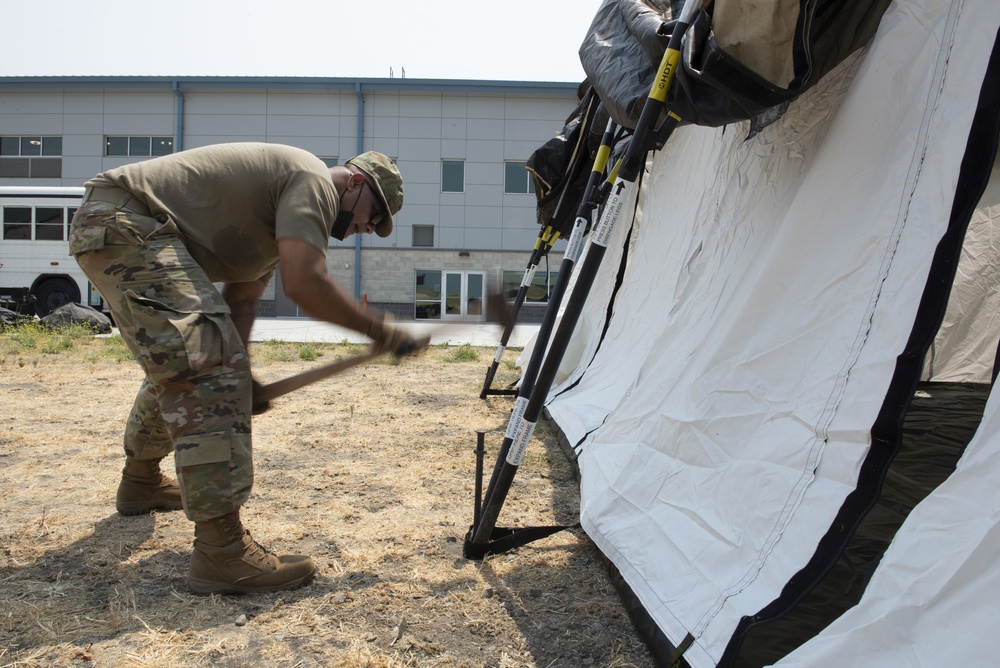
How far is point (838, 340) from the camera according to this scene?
1.54m

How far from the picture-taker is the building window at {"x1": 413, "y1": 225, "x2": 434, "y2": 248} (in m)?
19.7

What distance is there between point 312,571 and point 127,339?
0.89 metres

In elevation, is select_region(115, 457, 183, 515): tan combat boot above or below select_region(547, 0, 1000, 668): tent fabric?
below

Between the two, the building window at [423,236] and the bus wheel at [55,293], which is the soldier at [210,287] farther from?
the building window at [423,236]

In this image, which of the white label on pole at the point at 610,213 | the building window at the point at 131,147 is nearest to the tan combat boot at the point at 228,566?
the white label on pole at the point at 610,213

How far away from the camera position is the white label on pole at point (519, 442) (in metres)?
2.06

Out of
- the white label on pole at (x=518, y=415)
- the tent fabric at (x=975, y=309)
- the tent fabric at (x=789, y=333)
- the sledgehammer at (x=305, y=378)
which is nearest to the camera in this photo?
the tent fabric at (x=789, y=333)

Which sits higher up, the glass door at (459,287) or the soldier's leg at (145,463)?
the soldier's leg at (145,463)

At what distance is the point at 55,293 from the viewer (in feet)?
46.9

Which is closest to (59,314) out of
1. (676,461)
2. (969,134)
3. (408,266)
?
(408,266)

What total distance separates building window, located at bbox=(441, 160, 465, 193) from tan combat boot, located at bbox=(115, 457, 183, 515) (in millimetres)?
17646

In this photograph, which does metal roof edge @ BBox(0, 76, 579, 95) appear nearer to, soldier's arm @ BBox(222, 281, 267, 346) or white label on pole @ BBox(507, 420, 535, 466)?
soldier's arm @ BBox(222, 281, 267, 346)

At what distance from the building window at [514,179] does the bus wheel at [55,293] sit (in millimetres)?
11143

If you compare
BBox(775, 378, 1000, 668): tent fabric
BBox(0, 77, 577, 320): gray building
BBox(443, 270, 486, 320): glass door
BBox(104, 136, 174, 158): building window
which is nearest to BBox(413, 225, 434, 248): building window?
BBox(0, 77, 577, 320): gray building
